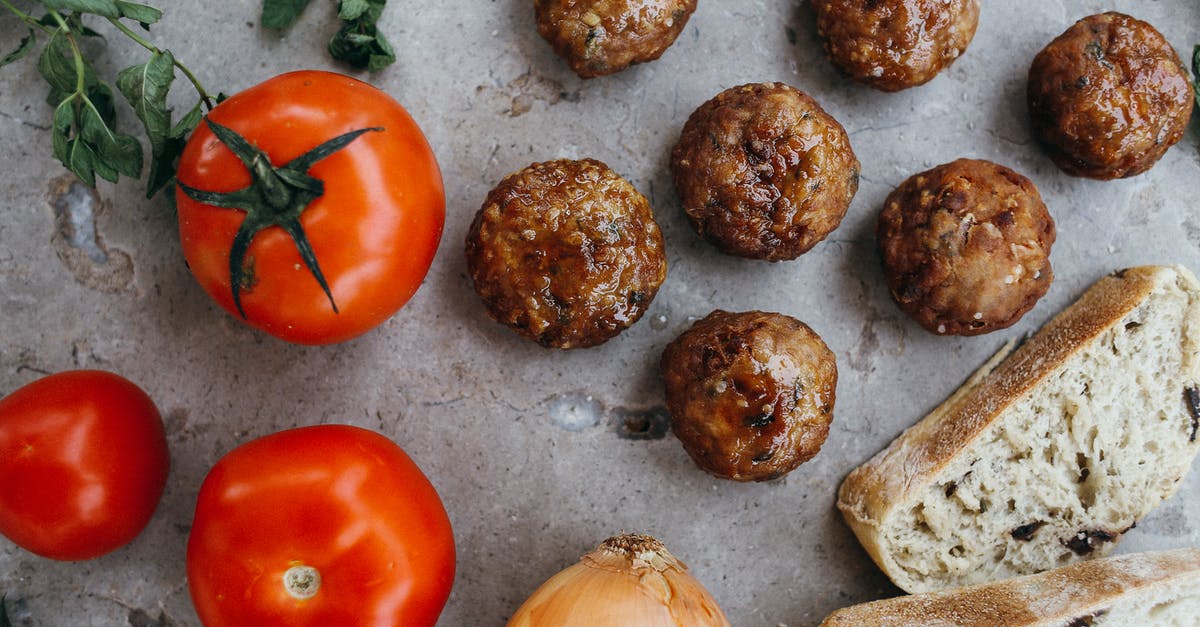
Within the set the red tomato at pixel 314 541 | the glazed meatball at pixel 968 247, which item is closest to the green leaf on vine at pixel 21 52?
the red tomato at pixel 314 541

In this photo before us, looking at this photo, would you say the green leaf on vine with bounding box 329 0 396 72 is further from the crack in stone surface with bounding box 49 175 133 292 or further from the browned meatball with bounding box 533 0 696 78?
the crack in stone surface with bounding box 49 175 133 292

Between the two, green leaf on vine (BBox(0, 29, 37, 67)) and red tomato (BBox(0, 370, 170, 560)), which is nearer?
red tomato (BBox(0, 370, 170, 560))

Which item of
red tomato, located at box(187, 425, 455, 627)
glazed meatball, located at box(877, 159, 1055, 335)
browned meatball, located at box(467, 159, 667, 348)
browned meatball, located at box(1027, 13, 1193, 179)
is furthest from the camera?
browned meatball, located at box(1027, 13, 1193, 179)

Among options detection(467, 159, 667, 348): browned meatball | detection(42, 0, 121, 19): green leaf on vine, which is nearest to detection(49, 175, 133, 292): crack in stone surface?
detection(42, 0, 121, 19): green leaf on vine

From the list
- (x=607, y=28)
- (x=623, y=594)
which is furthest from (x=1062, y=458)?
(x=607, y=28)

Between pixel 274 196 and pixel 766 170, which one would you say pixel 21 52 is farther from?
pixel 766 170

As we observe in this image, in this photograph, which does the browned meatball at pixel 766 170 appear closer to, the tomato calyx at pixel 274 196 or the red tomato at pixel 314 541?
the tomato calyx at pixel 274 196

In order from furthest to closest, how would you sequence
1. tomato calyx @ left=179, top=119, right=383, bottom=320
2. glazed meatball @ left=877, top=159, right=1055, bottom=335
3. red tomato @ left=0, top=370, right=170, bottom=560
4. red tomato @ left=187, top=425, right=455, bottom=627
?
1. glazed meatball @ left=877, top=159, right=1055, bottom=335
2. red tomato @ left=0, top=370, right=170, bottom=560
3. red tomato @ left=187, top=425, right=455, bottom=627
4. tomato calyx @ left=179, top=119, right=383, bottom=320
